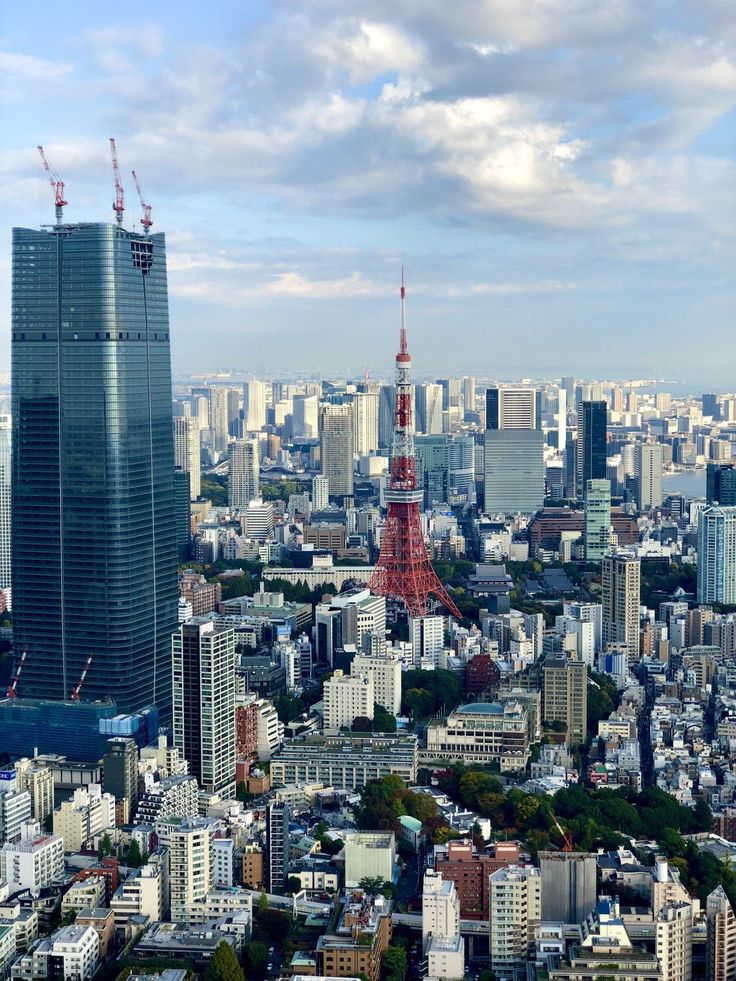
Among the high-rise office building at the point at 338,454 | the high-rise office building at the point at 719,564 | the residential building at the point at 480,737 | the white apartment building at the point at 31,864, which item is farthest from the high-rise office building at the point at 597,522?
the white apartment building at the point at 31,864

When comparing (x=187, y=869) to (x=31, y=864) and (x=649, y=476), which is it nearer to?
(x=31, y=864)

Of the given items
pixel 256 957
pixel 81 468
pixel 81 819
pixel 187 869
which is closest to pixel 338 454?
pixel 81 468

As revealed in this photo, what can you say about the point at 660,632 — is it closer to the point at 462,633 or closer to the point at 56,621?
the point at 462,633

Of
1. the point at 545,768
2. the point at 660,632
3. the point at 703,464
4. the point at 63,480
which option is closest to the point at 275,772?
the point at 545,768

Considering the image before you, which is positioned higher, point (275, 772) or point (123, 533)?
point (123, 533)

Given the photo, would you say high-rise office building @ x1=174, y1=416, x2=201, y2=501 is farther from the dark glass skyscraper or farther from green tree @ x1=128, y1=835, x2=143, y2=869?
green tree @ x1=128, y1=835, x2=143, y2=869
